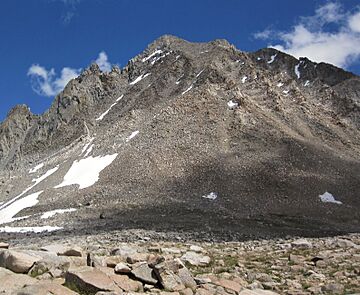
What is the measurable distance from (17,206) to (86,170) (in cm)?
1500

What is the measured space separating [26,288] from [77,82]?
162m

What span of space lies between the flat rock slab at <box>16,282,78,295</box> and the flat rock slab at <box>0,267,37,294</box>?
554mm

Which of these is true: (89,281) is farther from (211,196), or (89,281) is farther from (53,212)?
(211,196)

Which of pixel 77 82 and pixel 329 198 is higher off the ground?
pixel 77 82

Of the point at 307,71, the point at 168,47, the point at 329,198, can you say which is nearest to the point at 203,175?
the point at 329,198

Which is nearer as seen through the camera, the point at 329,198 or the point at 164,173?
the point at 329,198

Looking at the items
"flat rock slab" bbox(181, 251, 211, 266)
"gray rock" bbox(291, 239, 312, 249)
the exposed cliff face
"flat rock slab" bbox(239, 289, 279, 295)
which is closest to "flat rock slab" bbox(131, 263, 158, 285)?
"flat rock slab" bbox(239, 289, 279, 295)

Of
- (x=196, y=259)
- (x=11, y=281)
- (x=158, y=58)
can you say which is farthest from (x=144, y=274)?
(x=158, y=58)

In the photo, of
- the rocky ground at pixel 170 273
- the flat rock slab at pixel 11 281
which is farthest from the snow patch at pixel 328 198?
the flat rock slab at pixel 11 281

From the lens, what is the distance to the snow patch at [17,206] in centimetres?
7671

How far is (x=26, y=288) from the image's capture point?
12.7 metres

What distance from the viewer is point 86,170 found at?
9131 cm

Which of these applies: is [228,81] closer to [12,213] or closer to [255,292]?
[12,213]

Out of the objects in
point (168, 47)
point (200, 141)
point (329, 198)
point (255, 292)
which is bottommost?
point (255, 292)
